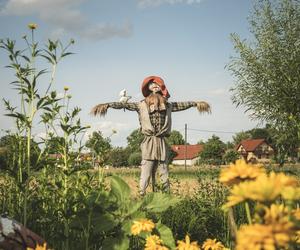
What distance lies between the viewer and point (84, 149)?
3.54 m

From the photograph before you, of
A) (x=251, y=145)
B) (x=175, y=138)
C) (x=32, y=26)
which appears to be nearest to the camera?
(x=32, y=26)

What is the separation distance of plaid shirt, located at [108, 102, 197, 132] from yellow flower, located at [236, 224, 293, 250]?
595 cm

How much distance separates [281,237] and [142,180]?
19.2 ft

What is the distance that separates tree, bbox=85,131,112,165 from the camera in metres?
3.56

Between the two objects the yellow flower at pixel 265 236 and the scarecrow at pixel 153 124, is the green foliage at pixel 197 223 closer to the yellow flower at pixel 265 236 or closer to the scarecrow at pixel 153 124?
the scarecrow at pixel 153 124

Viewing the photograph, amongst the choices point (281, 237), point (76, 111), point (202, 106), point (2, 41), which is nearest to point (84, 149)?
point (76, 111)

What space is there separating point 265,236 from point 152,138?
5.91 meters

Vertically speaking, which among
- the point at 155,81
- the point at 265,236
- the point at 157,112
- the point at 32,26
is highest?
the point at 155,81

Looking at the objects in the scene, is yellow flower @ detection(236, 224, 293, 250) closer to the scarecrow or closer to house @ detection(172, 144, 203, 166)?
the scarecrow

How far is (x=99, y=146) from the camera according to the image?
142 inches

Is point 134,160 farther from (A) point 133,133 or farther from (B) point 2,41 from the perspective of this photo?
(B) point 2,41

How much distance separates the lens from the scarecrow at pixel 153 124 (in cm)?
657

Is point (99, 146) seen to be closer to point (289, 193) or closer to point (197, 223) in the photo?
point (197, 223)

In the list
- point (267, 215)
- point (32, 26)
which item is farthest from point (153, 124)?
point (267, 215)
